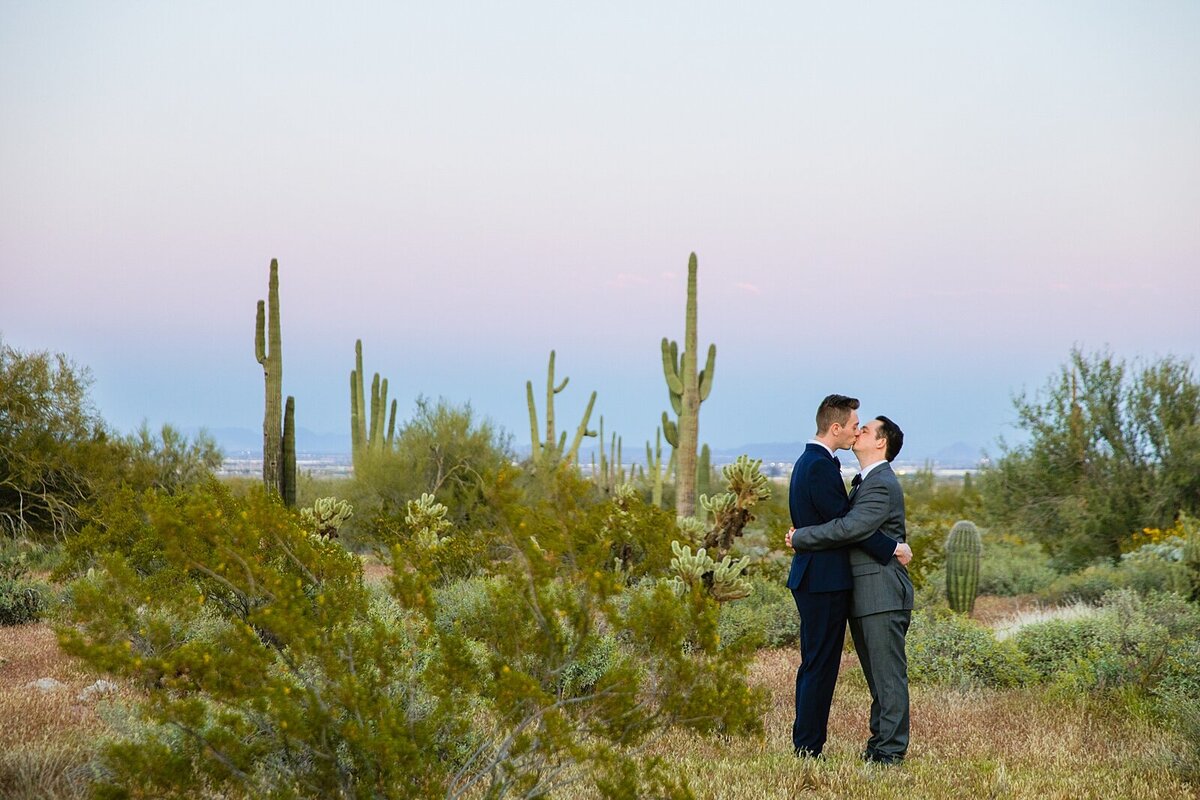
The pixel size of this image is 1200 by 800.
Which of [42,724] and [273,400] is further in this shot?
[273,400]

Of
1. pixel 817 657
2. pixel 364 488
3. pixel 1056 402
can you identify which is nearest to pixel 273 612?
pixel 817 657

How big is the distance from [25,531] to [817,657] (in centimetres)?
1453

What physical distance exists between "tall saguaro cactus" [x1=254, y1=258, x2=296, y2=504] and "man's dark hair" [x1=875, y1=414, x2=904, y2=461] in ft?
39.6

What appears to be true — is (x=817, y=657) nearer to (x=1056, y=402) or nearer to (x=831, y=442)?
(x=831, y=442)

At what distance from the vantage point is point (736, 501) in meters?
9.85

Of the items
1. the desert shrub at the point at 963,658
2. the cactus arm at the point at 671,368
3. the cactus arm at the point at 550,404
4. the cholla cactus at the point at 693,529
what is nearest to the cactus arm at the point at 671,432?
the cactus arm at the point at 671,368

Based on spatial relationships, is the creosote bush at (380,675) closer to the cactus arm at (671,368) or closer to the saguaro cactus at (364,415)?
the cactus arm at (671,368)

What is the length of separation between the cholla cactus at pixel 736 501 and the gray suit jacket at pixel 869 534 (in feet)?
12.8

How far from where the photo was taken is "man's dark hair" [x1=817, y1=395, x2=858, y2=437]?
5.68 metres

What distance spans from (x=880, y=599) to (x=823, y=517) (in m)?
0.50

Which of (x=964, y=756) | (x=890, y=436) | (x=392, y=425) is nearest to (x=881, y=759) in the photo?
(x=964, y=756)

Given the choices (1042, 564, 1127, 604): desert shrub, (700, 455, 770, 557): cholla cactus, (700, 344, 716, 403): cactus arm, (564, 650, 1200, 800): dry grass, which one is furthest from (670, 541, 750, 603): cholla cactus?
(700, 344, 716, 403): cactus arm

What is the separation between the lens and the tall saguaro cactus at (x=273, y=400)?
643 inches

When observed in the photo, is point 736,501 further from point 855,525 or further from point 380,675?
point 380,675
